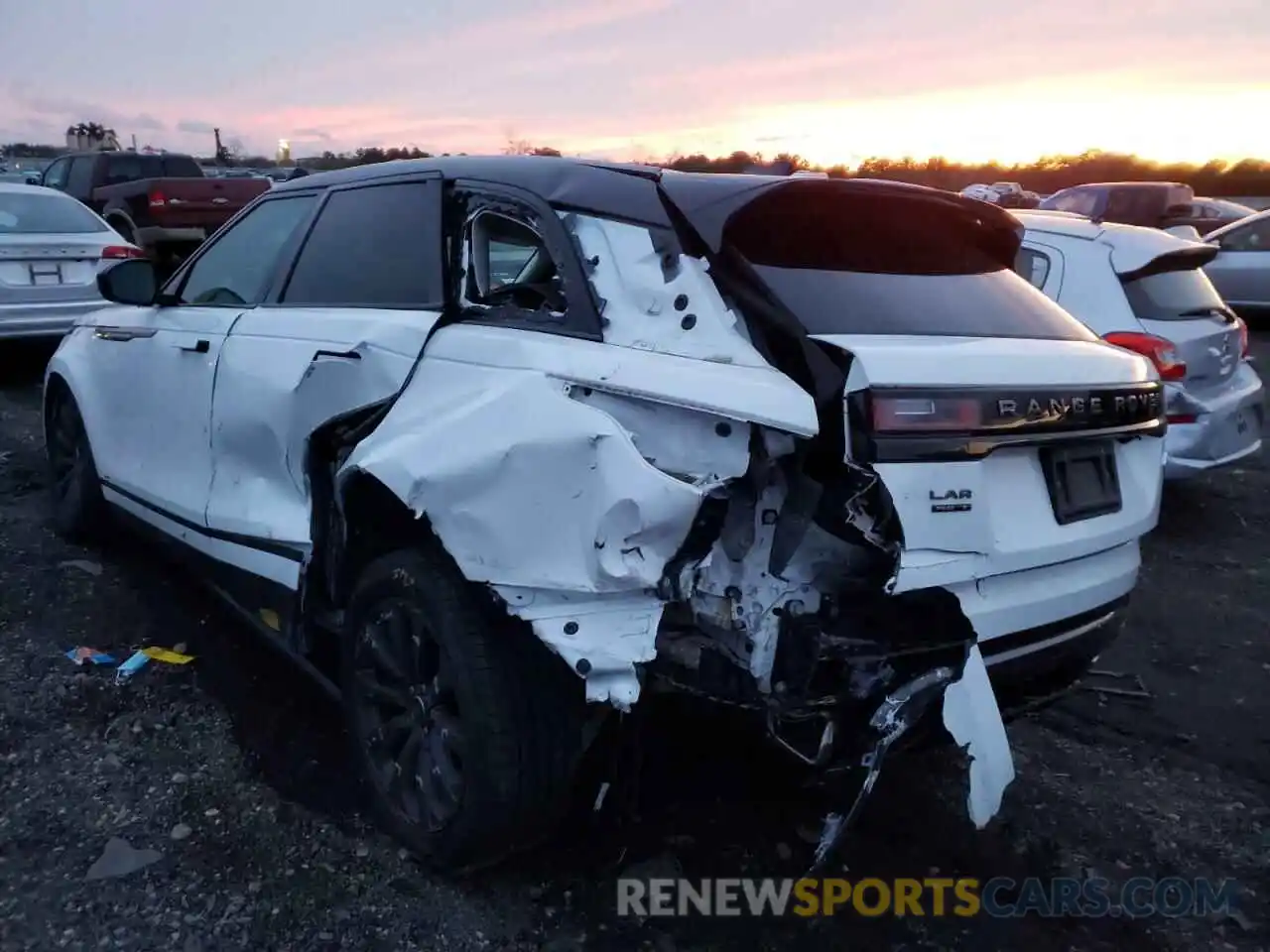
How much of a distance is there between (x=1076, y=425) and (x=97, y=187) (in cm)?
1583

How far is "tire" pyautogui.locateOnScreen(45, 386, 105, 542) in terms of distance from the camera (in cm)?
504

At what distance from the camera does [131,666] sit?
3982 mm

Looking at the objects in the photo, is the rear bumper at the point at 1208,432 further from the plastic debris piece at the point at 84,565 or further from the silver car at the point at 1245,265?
the silver car at the point at 1245,265

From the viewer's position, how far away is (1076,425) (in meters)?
2.66

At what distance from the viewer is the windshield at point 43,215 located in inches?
348

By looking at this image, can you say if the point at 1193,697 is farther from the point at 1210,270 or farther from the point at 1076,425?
the point at 1210,270

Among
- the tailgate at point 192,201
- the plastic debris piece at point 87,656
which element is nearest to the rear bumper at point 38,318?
the plastic debris piece at point 87,656

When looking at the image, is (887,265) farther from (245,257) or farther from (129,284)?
(129,284)

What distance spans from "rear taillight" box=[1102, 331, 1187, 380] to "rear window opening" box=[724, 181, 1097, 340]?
2681mm

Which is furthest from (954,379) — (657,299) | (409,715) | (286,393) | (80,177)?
(80,177)

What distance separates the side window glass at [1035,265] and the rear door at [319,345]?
3.83 m

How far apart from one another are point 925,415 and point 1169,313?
13.6ft

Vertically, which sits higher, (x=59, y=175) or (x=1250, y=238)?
(x=59, y=175)

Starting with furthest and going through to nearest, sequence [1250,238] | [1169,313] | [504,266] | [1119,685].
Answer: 1. [1250,238]
2. [1169,313]
3. [1119,685]
4. [504,266]
